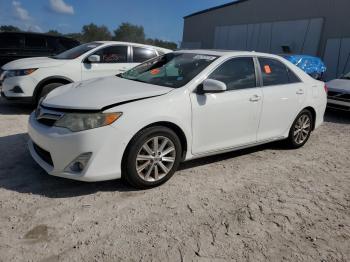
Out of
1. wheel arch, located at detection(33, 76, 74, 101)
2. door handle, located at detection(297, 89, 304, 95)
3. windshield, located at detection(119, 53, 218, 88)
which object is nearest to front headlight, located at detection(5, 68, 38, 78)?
wheel arch, located at detection(33, 76, 74, 101)

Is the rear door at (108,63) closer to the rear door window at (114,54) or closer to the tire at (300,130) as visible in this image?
the rear door window at (114,54)

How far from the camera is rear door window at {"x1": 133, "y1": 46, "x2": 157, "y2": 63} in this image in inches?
305

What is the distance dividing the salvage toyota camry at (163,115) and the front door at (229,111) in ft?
0.04

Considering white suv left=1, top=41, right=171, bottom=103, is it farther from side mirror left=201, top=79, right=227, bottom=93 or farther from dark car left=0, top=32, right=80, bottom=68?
side mirror left=201, top=79, right=227, bottom=93

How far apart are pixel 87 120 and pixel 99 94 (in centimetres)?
46

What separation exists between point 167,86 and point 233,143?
45.6 inches

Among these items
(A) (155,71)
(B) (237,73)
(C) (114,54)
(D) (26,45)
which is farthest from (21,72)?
(B) (237,73)

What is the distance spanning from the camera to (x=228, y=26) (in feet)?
81.0

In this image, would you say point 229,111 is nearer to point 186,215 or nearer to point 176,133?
point 176,133

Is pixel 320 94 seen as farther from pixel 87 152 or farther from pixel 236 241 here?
pixel 87 152

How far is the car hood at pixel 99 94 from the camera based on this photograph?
3.31 meters

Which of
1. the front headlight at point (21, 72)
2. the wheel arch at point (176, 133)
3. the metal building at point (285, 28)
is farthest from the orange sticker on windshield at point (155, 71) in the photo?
the metal building at point (285, 28)

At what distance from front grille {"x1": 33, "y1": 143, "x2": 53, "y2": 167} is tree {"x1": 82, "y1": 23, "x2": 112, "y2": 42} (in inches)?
2013

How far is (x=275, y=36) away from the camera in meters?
20.2
